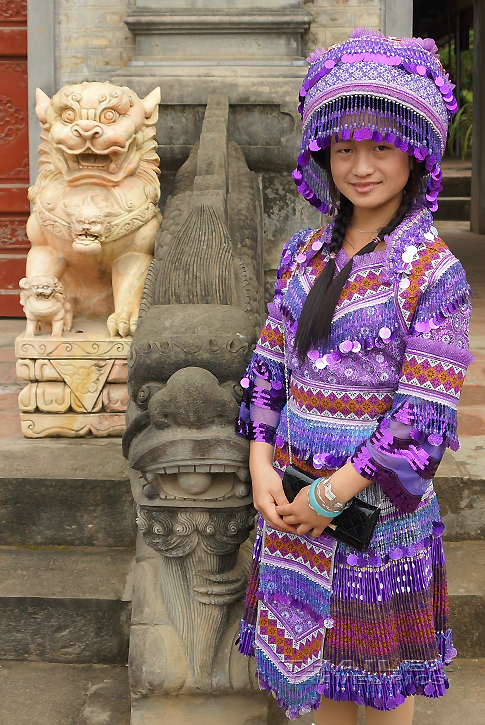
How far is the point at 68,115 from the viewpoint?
316 cm

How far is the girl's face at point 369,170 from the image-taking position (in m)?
1.72

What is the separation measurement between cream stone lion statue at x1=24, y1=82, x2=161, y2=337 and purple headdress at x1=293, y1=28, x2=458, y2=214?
5.34ft

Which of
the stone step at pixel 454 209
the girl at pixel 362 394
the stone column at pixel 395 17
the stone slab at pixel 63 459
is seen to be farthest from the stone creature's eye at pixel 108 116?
the stone step at pixel 454 209

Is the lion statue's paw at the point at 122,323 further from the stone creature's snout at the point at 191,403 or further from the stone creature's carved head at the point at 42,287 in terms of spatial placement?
the stone creature's snout at the point at 191,403

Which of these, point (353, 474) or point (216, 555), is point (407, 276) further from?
point (216, 555)

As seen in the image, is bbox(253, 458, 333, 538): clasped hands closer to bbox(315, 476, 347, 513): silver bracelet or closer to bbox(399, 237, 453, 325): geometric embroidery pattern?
bbox(315, 476, 347, 513): silver bracelet

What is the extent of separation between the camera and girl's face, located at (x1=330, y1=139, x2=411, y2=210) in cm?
172

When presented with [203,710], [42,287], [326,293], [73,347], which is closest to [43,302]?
[42,287]

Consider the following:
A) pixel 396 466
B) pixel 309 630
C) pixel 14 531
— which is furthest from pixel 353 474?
pixel 14 531

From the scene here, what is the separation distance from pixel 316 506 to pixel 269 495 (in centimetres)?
19

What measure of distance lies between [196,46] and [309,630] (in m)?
3.64

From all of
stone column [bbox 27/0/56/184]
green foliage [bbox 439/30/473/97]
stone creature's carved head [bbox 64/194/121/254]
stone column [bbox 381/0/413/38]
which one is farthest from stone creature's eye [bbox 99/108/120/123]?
green foliage [bbox 439/30/473/97]

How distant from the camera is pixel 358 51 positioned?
5.48 feet

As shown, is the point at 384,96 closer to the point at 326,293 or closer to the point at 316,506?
the point at 326,293
